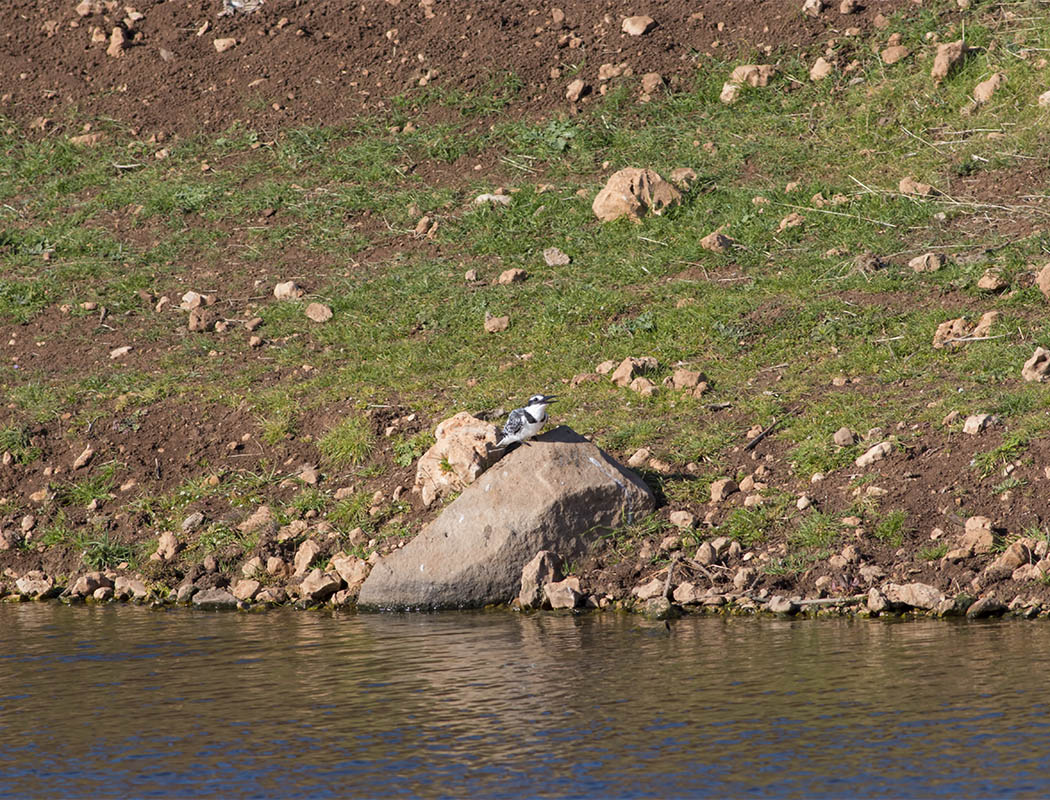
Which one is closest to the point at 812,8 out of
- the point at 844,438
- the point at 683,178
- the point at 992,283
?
the point at 683,178

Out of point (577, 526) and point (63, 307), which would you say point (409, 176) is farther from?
point (577, 526)

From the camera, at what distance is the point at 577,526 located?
823 centimetres

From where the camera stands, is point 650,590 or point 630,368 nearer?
point 650,590

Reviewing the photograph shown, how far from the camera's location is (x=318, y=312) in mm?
12117

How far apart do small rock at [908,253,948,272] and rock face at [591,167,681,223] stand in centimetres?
270

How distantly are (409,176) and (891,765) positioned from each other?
412 inches

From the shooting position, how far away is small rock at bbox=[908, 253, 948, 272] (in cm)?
1102

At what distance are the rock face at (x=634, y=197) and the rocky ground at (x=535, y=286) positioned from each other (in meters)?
0.03

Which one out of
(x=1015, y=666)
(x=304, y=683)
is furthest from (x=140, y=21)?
(x=1015, y=666)

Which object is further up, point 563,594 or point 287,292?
point 287,292

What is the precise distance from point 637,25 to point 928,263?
19.7 ft

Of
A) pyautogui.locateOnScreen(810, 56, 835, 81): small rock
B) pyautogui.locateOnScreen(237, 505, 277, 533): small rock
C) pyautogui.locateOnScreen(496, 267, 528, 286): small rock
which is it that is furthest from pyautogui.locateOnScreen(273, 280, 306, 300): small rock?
pyautogui.locateOnScreen(810, 56, 835, 81): small rock

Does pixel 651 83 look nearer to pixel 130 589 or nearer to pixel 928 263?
pixel 928 263

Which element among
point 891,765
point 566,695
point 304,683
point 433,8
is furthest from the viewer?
point 433,8
